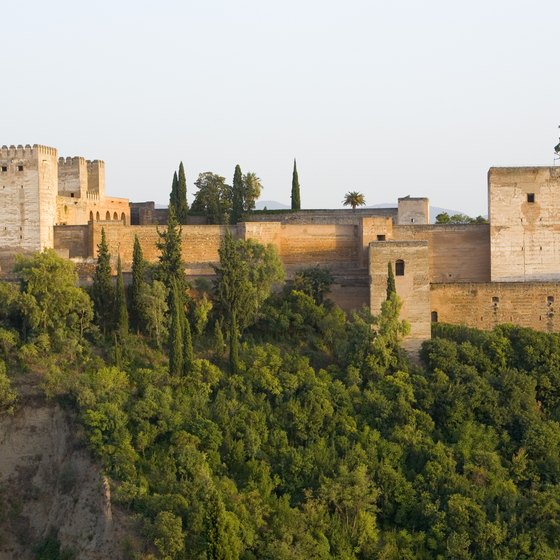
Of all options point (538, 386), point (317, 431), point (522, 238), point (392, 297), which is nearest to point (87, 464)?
point (317, 431)

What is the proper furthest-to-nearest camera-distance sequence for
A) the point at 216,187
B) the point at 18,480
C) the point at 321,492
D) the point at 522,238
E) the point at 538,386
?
the point at 216,187 < the point at 522,238 < the point at 538,386 < the point at 18,480 < the point at 321,492

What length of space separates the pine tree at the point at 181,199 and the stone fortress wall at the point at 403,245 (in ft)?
8.24

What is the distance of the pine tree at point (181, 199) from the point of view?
34.2 metres

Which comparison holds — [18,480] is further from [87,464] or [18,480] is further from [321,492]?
[321,492]

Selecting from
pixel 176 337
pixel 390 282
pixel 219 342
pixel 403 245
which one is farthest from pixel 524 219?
pixel 176 337

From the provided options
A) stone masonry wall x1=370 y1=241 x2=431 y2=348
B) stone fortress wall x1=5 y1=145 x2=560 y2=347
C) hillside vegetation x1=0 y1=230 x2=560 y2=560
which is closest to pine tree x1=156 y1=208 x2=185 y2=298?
hillside vegetation x1=0 y1=230 x2=560 y2=560

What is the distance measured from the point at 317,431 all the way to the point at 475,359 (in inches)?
150

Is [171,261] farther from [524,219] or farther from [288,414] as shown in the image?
[524,219]

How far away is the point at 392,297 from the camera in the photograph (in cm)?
2745

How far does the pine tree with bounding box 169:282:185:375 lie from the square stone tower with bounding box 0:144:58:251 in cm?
495

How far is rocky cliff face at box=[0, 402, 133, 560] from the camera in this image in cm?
2370

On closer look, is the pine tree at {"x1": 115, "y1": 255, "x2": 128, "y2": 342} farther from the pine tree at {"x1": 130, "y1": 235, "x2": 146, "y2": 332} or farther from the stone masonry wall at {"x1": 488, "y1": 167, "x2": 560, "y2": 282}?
the stone masonry wall at {"x1": 488, "y1": 167, "x2": 560, "y2": 282}

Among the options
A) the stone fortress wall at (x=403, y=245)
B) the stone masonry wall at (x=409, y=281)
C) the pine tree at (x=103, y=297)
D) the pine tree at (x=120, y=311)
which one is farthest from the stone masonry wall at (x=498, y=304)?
the pine tree at (x=103, y=297)

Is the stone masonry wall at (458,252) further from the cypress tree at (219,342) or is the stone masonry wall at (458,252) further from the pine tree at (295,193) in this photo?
the pine tree at (295,193)
